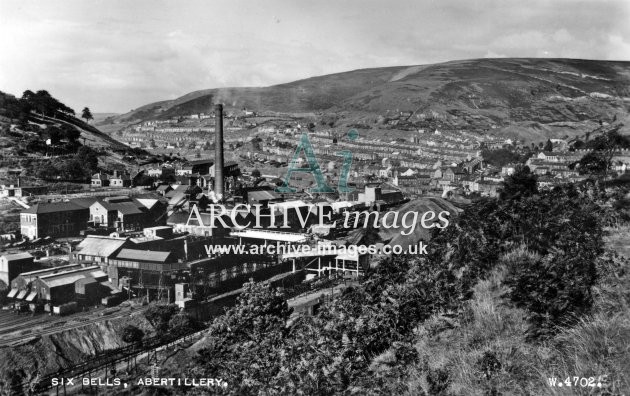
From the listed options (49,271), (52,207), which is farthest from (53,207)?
(49,271)

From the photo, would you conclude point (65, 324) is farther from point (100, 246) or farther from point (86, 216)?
point (86, 216)

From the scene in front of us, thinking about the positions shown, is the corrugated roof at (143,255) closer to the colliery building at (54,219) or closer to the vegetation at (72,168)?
the colliery building at (54,219)

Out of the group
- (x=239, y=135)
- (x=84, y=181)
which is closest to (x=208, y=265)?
(x=84, y=181)

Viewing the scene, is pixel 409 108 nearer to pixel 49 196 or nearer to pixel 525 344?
pixel 49 196

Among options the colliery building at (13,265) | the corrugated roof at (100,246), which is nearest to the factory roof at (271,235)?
the corrugated roof at (100,246)

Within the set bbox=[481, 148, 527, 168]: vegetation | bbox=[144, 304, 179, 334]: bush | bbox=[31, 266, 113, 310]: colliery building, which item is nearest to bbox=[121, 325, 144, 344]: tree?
bbox=[144, 304, 179, 334]: bush

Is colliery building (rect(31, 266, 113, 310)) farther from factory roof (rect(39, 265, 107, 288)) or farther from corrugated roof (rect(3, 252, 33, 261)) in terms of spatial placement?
corrugated roof (rect(3, 252, 33, 261))
